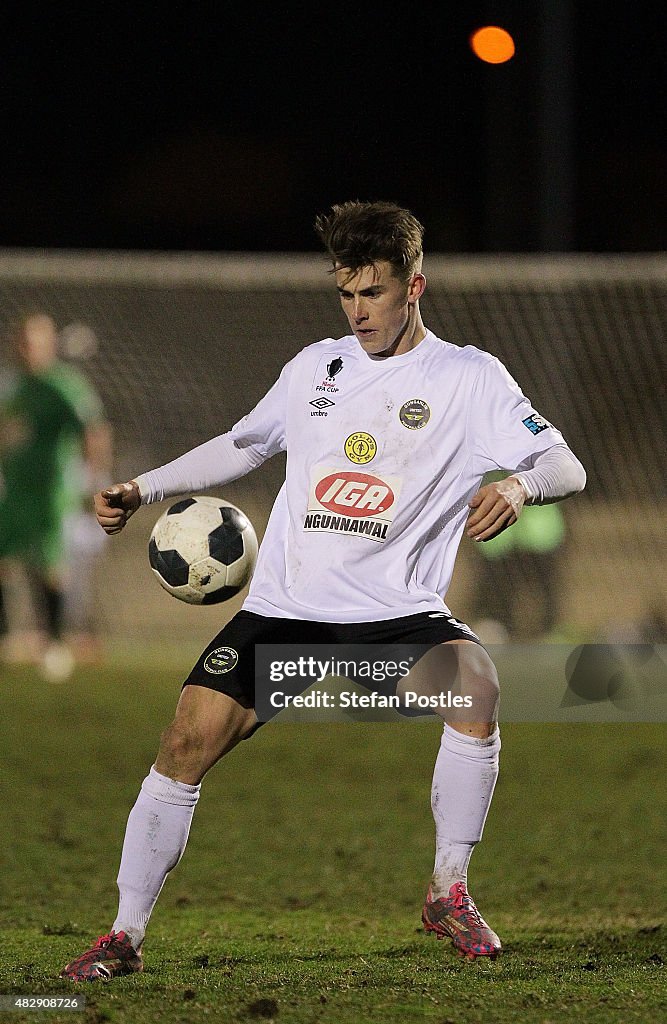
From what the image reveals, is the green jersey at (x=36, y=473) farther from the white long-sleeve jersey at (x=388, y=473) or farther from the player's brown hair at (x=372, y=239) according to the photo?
the player's brown hair at (x=372, y=239)

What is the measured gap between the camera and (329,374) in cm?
384

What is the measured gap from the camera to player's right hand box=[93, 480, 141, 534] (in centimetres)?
371

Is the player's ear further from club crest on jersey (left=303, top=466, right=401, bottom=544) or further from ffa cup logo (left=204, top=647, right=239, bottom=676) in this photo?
ffa cup logo (left=204, top=647, right=239, bottom=676)

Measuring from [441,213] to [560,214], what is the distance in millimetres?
13705

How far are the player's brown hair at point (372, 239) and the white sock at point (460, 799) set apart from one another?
3.95ft

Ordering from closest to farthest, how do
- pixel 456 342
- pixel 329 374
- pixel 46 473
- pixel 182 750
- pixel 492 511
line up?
pixel 492 511
pixel 182 750
pixel 329 374
pixel 46 473
pixel 456 342

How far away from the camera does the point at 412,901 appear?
4602 mm

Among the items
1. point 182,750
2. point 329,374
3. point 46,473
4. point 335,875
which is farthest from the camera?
point 46,473

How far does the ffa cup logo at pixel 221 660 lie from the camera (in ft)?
11.7

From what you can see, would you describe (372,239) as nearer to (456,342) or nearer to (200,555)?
(200,555)

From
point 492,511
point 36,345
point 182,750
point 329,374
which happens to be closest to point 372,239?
point 329,374

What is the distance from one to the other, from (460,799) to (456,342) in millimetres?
6353

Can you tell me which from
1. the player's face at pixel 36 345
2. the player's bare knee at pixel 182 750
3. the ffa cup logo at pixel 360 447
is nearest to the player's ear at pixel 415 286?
the ffa cup logo at pixel 360 447

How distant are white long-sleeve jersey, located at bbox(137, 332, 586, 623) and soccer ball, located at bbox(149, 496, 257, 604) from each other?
0.14 meters
